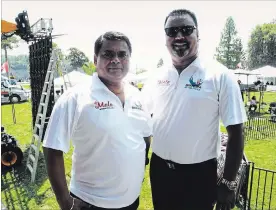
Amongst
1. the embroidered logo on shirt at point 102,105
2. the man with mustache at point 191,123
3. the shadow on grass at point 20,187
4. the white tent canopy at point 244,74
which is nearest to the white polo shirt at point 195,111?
the man with mustache at point 191,123

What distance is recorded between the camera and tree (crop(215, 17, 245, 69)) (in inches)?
2921

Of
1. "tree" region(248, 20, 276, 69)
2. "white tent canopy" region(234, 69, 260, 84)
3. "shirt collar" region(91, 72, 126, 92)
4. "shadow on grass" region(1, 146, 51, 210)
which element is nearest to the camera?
"shirt collar" region(91, 72, 126, 92)

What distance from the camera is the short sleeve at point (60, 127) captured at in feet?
7.00

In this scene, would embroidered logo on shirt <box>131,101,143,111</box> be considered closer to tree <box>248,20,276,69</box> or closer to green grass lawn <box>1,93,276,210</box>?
green grass lawn <box>1,93,276,210</box>

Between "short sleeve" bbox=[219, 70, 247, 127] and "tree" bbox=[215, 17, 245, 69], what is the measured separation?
76.2 metres

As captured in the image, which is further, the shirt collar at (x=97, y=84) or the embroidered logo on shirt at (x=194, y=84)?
the embroidered logo on shirt at (x=194, y=84)

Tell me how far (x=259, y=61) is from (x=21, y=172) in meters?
76.0

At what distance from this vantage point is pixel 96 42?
2451 millimetres

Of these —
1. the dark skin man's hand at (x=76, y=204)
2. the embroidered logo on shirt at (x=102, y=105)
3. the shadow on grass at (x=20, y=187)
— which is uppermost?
the embroidered logo on shirt at (x=102, y=105)

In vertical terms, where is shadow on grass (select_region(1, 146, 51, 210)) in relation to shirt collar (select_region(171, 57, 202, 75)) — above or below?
below

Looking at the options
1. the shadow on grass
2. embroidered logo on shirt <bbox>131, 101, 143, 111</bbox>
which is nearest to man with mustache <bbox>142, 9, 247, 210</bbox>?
embroidered logo on shirt <bbox>131, 101, 143, 111</bbox>

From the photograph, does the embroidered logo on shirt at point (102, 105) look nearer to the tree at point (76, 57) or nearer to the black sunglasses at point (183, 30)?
the black sunglasses at point (183, 30)

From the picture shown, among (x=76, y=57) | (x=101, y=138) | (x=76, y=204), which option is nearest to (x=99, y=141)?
(x=101, y=138)

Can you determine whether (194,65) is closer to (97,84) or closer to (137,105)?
(137,105)
